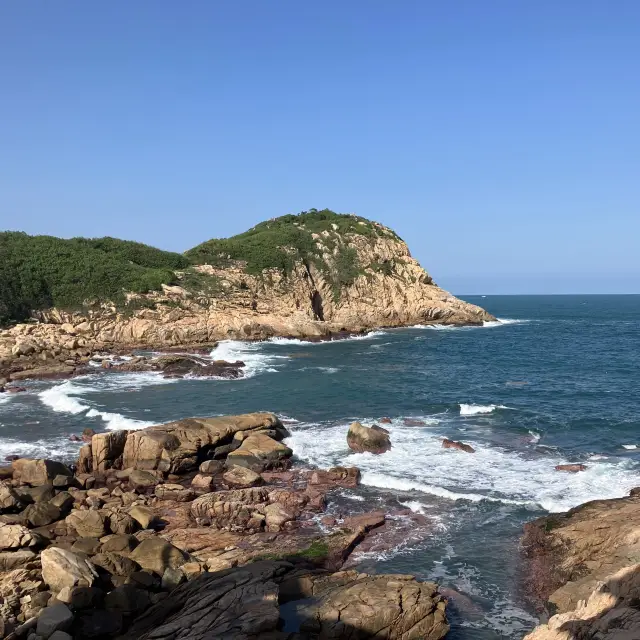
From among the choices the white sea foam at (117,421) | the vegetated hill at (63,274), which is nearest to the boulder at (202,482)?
the white sea foam at (117,421)

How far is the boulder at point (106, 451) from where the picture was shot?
78.3 feet

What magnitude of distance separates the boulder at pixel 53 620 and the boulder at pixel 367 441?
1572 cm

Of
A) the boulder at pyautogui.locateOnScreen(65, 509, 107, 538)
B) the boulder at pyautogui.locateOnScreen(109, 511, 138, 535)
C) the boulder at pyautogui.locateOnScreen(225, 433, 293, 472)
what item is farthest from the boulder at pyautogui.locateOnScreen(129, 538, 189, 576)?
the boulder at pyautogui.locateOnScreen(225, 433, 293, 472)

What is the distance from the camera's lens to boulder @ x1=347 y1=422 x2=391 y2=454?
1042 inches

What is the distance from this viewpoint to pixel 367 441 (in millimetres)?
26516

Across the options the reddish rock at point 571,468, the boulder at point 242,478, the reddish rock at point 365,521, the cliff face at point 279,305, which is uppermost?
the cliff face at point 279,305

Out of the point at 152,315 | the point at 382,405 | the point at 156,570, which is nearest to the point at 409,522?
the point at 156,570

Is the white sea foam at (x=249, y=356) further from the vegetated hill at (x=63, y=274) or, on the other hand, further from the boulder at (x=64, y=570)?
the boulder at (x=64, y=570)

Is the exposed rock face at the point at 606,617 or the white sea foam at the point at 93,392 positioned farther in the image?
the white sea foam at the point at 93,392

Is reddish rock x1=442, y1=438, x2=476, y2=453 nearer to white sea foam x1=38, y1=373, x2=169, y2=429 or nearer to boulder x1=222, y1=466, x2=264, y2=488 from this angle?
boulder x1=222, y1=466, x2=264, y2=488

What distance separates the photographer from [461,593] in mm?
14844

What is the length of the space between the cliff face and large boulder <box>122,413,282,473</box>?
3045 centimetres

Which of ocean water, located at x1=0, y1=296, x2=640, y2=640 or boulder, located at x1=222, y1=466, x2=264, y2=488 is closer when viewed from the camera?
ocean water, located at x1=0, y1=296, x2=640, y2=640

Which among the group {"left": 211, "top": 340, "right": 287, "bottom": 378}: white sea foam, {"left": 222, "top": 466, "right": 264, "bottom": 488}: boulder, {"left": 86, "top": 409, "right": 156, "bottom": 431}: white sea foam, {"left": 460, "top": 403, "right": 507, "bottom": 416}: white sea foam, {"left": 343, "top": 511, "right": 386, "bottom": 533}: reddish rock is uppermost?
{"left": 211, "top": 340, "right": 287, "bottom": 378}: white sea foam
